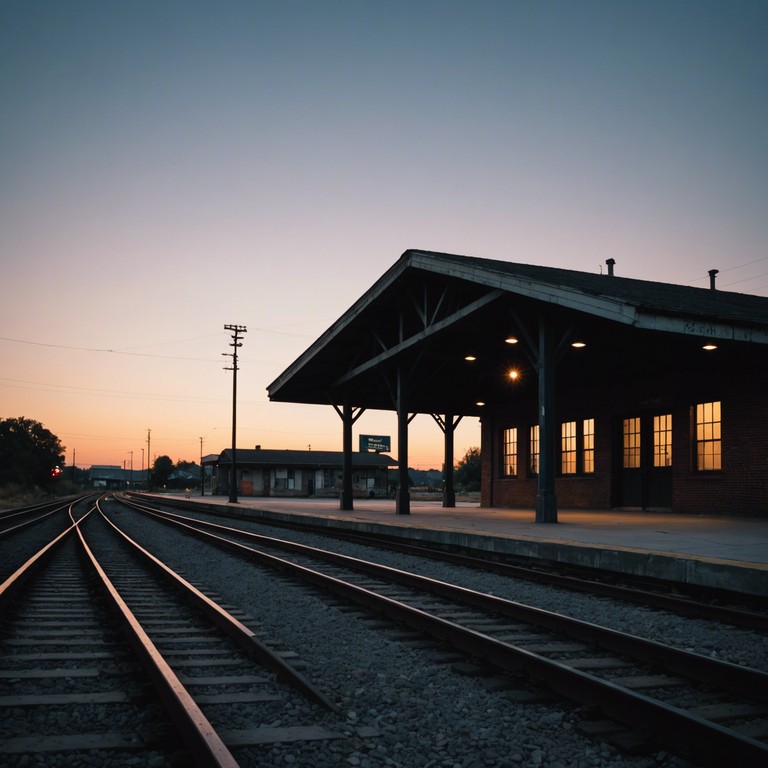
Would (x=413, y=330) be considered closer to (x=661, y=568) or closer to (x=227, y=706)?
Result: (x=661, y=568)

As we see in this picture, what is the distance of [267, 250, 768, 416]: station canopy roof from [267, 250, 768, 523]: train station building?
47 millimetres

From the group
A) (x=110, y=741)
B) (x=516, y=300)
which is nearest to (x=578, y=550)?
(x=516, y=300)

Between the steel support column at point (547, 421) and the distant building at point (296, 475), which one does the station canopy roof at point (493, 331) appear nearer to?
the steel support column at point (547, 421)

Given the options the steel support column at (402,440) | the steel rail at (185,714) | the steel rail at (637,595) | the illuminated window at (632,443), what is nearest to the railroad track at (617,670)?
the steel rail at (637,595)

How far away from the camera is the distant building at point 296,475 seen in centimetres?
5928

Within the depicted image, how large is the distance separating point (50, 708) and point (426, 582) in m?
4.63

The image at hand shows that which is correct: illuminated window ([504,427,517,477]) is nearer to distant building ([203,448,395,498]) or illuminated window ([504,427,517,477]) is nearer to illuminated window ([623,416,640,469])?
illuminated window ([623,416,640,469])

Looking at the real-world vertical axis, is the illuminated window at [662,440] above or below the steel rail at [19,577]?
above

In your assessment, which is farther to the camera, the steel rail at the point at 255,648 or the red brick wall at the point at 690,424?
the red brick wall at the point at 690,424

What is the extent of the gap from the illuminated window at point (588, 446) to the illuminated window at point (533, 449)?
2.53m

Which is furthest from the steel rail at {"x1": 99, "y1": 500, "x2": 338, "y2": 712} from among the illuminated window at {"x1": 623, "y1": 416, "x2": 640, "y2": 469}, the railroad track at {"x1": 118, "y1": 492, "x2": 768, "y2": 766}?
the illuminated window at {"x1": 623, "y1": 416, "x2": 640, "y2": 469}

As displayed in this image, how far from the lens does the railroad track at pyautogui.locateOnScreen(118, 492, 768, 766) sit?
128 inches

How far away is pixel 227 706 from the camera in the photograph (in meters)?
3.98

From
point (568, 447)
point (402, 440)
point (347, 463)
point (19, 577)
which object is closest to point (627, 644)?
point (19, 577)
